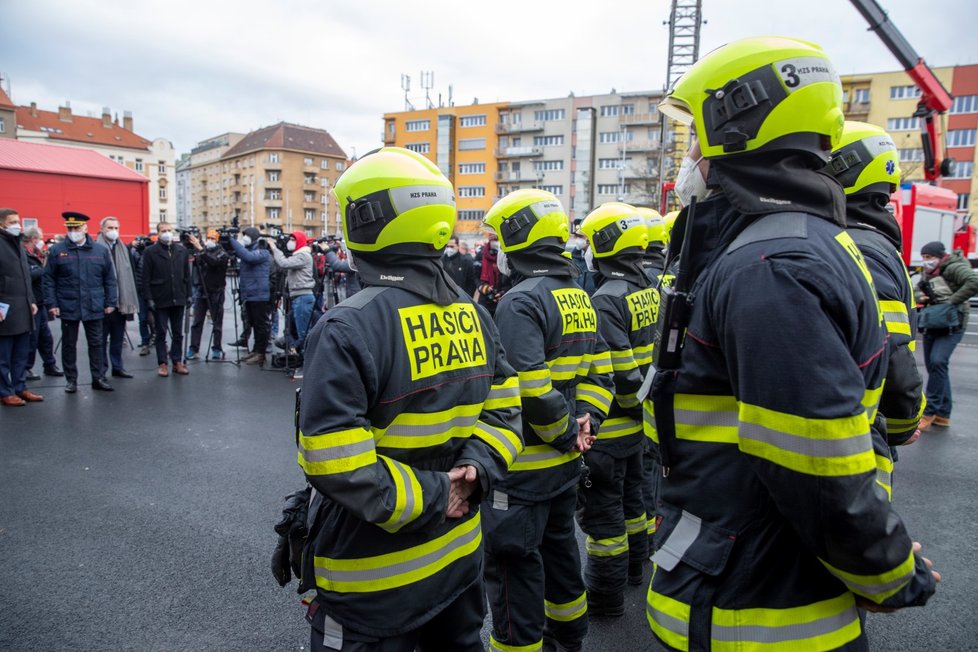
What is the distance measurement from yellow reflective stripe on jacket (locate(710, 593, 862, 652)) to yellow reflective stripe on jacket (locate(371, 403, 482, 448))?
0.98 meters

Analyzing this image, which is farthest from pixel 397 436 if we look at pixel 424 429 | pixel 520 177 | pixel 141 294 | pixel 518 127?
pixel 518 127

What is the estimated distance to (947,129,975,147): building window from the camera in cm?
4594

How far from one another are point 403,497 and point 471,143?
255 ft

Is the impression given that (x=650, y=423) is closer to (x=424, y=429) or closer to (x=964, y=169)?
(x=424, y=429)

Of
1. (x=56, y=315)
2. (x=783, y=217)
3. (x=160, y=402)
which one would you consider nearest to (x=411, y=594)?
(x=783, y=217)

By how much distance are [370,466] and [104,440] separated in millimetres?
5974

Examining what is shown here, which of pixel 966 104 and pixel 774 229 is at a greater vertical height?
pixel 966 104

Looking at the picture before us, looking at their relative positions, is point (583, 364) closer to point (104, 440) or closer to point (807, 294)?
point (807, 294)

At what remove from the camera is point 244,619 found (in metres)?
3.33

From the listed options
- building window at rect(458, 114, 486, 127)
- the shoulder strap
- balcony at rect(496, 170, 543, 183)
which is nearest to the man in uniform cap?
the shoulder strap

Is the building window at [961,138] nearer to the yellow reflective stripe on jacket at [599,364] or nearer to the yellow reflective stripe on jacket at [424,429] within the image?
the yellow reflective stripe on jacket at [599,364]

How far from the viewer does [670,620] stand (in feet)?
5.24

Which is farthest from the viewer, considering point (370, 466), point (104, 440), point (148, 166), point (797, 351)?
point (148, 166)

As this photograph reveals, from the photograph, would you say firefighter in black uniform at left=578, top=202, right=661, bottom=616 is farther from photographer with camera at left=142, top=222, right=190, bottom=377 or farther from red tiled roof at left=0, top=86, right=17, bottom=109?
red tiled roof at left=0, top=86, right=17, bottom=109
